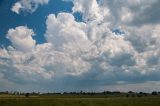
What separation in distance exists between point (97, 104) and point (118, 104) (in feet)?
17.7

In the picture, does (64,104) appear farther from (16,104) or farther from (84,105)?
(16,104)

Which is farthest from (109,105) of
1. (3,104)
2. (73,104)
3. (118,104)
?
(3,104)

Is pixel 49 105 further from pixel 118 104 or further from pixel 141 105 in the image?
pixel 141 105

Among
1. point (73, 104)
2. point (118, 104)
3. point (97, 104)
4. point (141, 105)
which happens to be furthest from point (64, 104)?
point (141, 105)

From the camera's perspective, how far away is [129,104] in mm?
78688

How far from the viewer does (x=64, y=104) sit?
76375mm

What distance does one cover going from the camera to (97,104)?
7869 cm

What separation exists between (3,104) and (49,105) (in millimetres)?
11464

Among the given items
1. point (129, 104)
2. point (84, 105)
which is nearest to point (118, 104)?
point (129, 104)

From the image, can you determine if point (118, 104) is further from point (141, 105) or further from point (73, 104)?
point (73, 104)

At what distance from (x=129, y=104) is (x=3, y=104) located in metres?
31.9

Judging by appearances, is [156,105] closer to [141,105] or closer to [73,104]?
[141,105]

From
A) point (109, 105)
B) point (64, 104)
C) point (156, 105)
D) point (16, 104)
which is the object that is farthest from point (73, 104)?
point (156, 105)

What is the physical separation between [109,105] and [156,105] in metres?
11.8
